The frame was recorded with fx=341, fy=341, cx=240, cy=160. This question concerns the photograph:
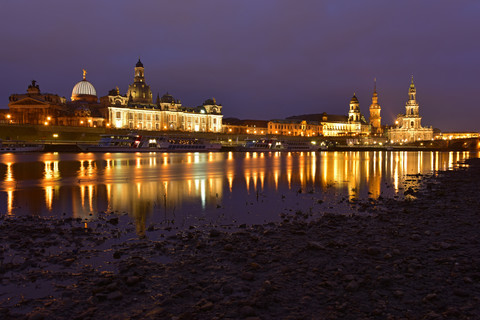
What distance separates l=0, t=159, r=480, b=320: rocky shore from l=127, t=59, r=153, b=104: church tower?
16441 cm

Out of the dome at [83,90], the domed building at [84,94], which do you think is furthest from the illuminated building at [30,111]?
the dome at [83,90]

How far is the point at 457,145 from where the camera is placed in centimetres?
14650

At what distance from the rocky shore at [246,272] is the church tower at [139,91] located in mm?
164414

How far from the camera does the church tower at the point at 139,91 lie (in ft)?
551

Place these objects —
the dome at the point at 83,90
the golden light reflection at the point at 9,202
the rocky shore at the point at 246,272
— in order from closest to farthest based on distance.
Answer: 1. the rocky shore at the point at 246,272
2. the golden light reflection at the point at 9,202
3. the dome at the point at 83,90

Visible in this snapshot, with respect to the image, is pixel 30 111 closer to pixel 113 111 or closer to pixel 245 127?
pixel 113 111

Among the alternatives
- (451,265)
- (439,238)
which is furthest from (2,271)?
(439,238)

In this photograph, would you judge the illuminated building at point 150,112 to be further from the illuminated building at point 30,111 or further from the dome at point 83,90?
the illuminated building at point 30,111

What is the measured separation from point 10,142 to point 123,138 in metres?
28.6

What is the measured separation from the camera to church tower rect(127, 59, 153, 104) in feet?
551

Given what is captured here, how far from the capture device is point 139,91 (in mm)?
168875

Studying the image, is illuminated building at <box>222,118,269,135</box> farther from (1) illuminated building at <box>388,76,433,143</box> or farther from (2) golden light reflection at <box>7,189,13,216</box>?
(2) golden light reflection at <box>7,189,13,216</box>

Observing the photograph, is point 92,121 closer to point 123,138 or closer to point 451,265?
point 123,138

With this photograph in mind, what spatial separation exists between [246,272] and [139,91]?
566 feet
